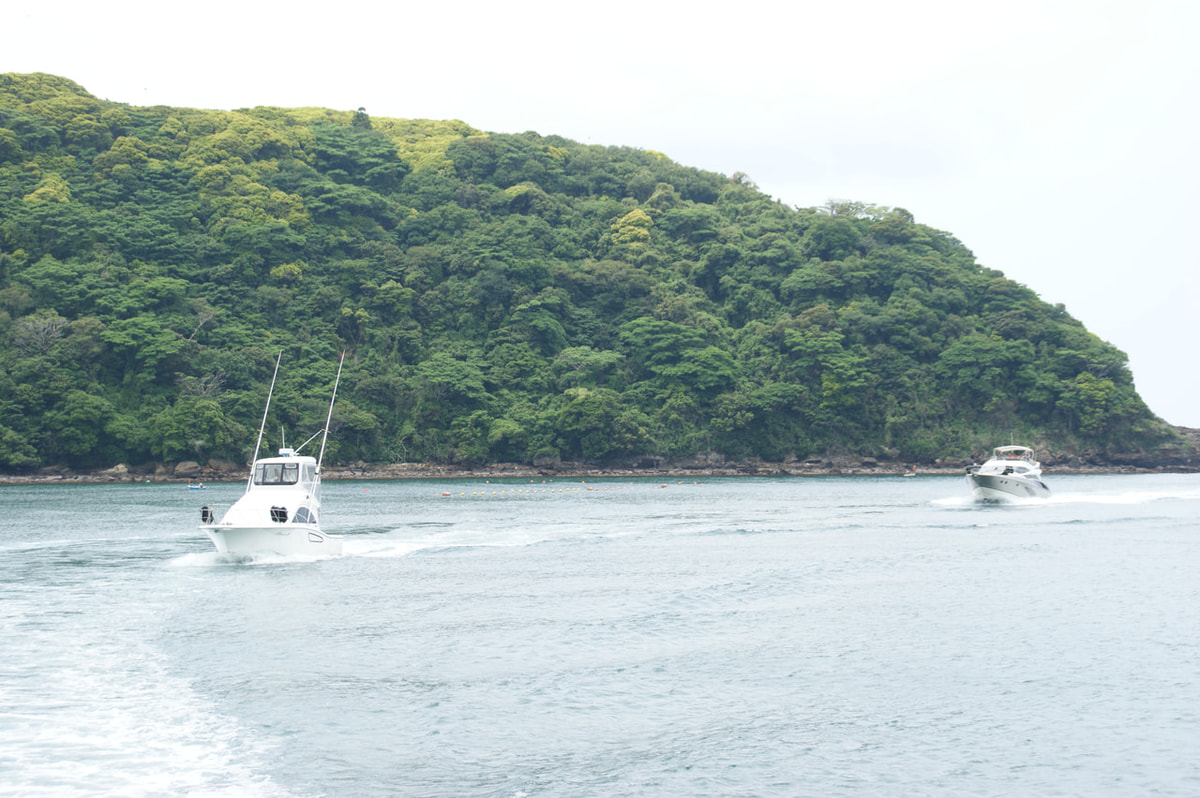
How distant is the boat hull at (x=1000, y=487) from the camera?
58.9m

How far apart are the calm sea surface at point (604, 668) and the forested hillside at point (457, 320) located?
53947mm

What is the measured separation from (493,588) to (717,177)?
130 meters

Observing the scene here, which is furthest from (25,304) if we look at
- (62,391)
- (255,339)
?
(255,339)

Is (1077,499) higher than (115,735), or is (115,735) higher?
(1077,499)

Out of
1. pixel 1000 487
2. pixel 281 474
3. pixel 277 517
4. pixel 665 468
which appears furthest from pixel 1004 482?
pixel 665 468

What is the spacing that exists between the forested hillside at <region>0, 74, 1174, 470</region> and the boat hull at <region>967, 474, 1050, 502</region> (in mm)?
41683

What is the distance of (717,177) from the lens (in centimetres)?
15100

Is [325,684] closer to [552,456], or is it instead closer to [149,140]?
[552,456]

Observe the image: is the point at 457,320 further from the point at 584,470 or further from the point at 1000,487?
the point at 1000,487

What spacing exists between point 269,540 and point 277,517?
0.77 m

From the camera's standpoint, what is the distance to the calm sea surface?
1341 centimetres

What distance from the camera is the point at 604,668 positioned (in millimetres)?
18953

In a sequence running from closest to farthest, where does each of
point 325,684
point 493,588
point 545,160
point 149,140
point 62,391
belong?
point 325,684 < point 493,588 < point 62,391 < point 149,140 < point 545,160

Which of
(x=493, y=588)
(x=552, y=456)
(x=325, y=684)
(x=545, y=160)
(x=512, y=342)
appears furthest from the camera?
(x=545, y=160)
